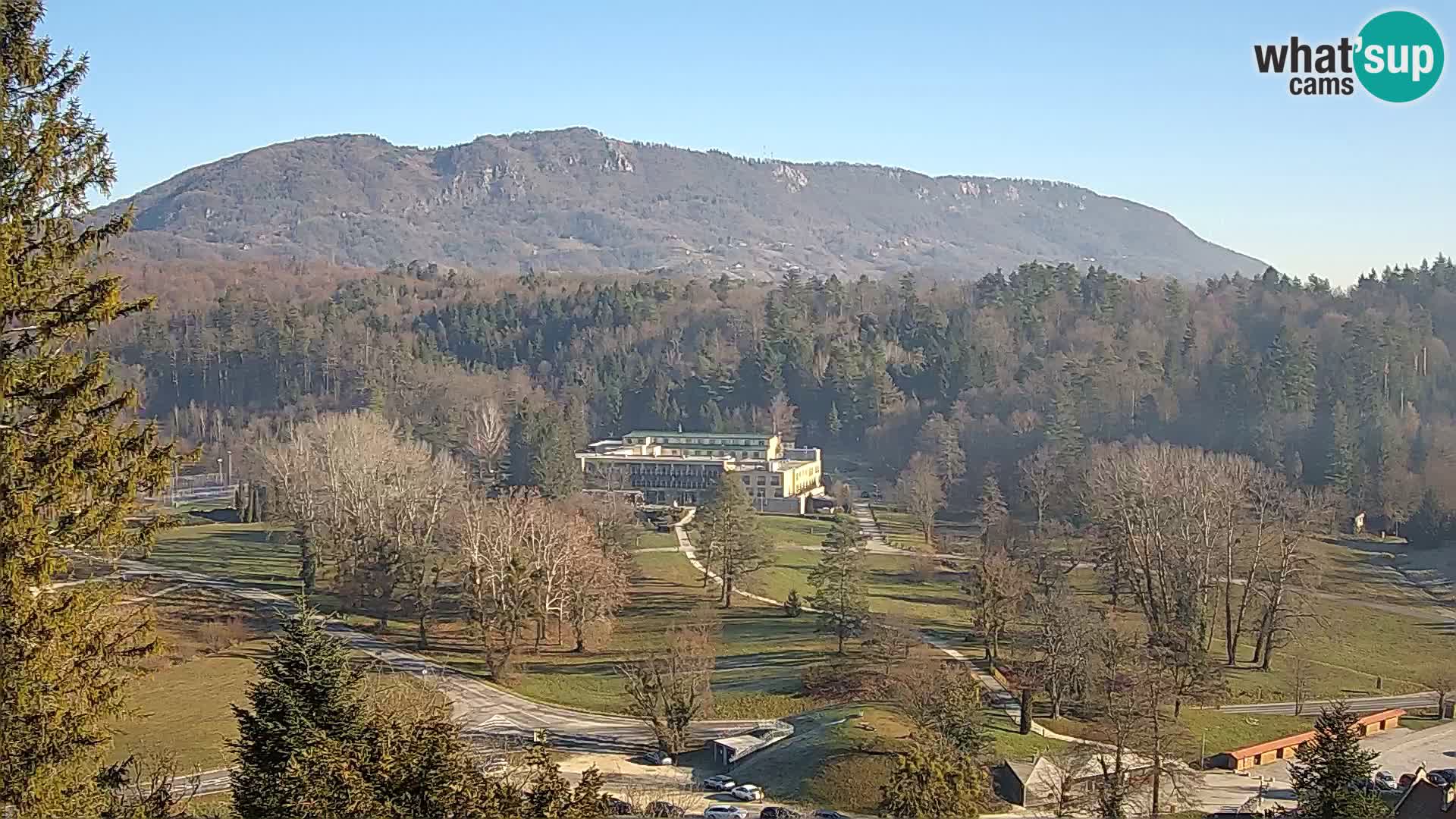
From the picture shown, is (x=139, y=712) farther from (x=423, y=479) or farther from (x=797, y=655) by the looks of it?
(x=423, y=479)

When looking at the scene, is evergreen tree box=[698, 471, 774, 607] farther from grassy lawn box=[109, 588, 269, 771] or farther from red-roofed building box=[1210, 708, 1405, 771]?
red-roofed building box=[1210, 708, 1405, 771]

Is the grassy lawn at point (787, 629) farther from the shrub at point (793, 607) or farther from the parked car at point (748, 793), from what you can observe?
the parked car at point (748, 793)

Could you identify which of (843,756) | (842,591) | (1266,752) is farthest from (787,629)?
(1266,752)

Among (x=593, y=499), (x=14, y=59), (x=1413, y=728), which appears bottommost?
(x=1413, y=728)

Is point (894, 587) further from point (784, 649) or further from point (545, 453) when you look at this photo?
point (545, 453)

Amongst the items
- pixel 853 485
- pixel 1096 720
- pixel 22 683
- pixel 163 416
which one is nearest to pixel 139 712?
pixel 22 683

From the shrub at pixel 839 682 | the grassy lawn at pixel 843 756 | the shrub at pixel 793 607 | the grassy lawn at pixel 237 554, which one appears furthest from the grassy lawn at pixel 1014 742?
the grassy lawn at pixel 237 554
